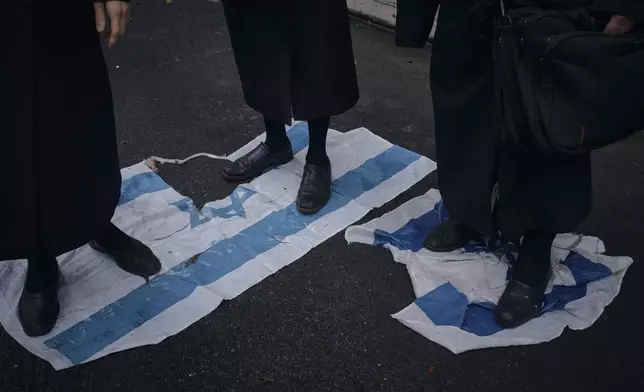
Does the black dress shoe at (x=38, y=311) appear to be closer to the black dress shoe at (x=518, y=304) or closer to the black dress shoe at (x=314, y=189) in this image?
the black dress shoe at (x=314, y=189)

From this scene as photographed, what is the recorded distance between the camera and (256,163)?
306cm

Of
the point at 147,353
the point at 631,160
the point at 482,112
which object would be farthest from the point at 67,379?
the point at 631,160

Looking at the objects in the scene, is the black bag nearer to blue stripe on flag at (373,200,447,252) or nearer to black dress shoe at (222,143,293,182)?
blue stripe on flag at (373,200,447,252)

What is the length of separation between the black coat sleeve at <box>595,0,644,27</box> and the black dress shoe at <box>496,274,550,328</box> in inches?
40.4

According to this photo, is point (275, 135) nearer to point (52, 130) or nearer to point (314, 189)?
point (314, 189)

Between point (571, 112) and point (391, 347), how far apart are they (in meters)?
1.01

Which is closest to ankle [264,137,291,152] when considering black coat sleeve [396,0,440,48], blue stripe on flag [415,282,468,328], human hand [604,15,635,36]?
black coat sleeve [396,0,440,48]

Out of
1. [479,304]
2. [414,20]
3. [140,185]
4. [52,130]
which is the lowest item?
[479,304]

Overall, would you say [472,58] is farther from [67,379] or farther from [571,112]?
[67,379]

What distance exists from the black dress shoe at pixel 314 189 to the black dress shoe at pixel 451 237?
21.8 inches

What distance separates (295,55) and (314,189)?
0.64 metres

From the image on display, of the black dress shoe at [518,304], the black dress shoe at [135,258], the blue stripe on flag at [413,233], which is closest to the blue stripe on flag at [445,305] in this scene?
the black dress shoe at [518,304]

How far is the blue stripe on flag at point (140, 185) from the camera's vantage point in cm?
290

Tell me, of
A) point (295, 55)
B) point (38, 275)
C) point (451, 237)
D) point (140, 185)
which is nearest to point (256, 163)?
point (140, 185)
